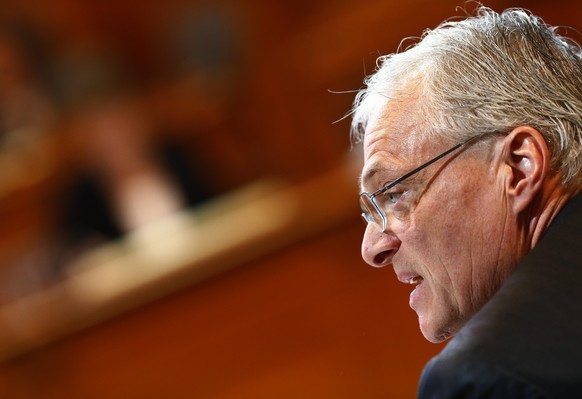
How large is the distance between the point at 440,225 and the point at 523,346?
18.8 inches

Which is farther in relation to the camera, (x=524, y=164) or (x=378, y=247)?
Answer: (x=378, y=247)

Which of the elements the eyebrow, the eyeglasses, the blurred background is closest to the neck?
the eyeglasses

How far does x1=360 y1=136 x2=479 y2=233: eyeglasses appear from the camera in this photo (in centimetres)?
166

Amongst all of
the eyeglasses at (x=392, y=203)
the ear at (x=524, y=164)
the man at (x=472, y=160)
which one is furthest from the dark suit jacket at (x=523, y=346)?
the eyeglasses at (x=392, y=203)

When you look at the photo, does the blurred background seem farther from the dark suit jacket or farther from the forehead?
the dark suit jacket

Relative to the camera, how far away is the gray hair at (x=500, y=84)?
1.58 m

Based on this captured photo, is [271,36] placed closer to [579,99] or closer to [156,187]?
[156,187]

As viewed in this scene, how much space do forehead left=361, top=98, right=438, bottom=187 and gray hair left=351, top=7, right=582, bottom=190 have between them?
20 millimetres

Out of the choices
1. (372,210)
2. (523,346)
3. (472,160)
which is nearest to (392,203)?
(372,210)

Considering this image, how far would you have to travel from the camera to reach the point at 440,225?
5.37 ft

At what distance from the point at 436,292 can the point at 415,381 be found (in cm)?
213

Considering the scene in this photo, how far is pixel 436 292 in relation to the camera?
1669mm

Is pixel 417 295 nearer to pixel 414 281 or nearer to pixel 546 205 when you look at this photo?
pixel 414 281

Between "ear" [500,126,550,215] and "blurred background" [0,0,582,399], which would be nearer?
"ear" [500,126,550,215]
